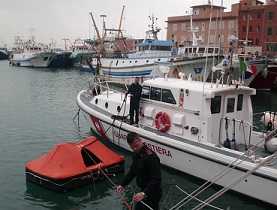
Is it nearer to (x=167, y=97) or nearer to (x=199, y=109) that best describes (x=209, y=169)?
(x=199, y=109)

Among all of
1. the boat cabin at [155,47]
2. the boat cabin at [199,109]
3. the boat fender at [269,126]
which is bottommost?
the boat fender at [269,126]

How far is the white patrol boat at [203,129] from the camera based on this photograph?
9758 millimetres

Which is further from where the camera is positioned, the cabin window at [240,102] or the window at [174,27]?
the window at [174,27]

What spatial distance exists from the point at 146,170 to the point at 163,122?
5885 mm

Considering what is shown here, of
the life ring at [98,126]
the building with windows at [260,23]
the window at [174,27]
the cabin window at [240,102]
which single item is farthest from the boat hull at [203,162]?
the window at [174,27]

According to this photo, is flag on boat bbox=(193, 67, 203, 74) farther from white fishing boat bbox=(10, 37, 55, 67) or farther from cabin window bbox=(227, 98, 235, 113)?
white fishing boat bbox=(10, 37, 55, 67)

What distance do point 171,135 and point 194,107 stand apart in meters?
1.10

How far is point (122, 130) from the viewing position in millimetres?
12820

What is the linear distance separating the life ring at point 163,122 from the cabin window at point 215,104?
1465 mm

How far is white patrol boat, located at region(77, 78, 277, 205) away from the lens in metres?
9.76

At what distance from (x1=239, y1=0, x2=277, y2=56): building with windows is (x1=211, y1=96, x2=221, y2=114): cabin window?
177 feet

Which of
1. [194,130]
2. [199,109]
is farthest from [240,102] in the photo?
[194,130]

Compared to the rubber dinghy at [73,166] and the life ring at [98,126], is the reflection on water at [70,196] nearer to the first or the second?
the rubber dinghy at [73,166]

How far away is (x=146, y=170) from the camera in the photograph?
233 inches
